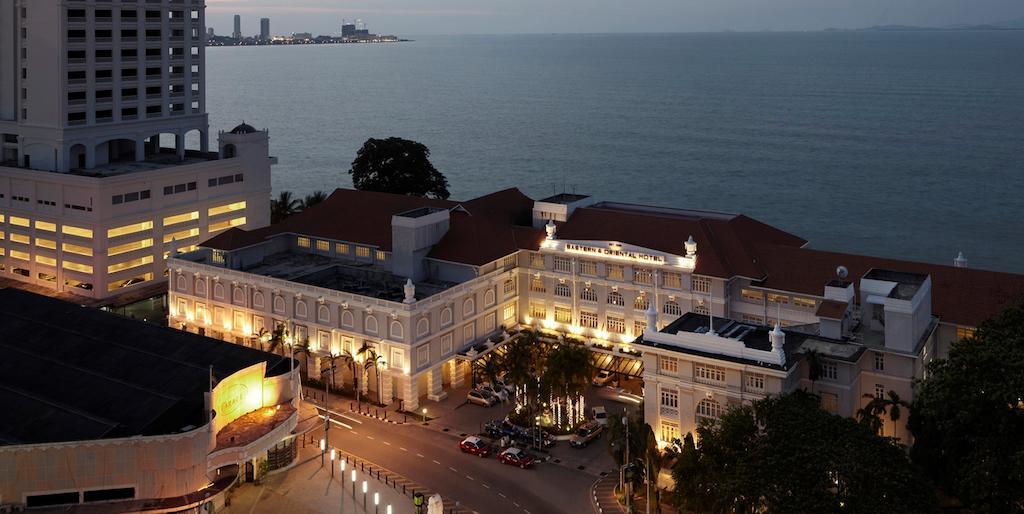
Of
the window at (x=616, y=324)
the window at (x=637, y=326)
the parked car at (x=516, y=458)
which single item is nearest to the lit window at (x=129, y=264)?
the window at (x=616, y=324)

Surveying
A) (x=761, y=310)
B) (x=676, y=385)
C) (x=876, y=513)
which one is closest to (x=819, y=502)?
(x=876, y=513)

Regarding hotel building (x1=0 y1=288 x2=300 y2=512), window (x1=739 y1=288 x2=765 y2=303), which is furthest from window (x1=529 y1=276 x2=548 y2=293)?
hotel building (x1=0 y1=288 x2=300 y2=512)

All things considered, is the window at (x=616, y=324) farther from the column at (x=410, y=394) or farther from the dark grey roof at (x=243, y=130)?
the dark grey roof at (x=243, y=130)

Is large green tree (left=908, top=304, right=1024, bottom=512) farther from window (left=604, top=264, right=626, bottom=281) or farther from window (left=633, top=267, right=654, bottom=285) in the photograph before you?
window (left=604, top=264, right=626, bottom=281)

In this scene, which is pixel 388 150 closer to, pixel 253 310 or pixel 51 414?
pixel 253 310

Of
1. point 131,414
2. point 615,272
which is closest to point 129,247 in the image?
point 131,414

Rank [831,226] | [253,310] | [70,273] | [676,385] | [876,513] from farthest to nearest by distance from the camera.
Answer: [831,226] < [70,273] < [253,310] < [676,385] < [876,513]
